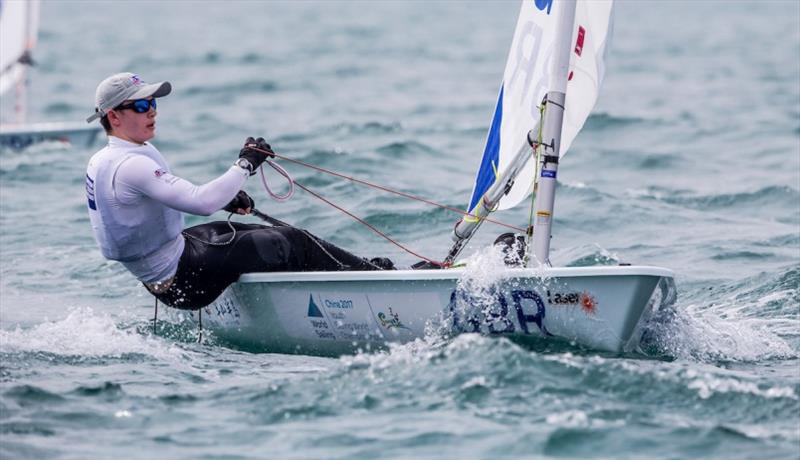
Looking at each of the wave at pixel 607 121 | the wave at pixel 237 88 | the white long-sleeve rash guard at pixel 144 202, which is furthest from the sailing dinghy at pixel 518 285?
the wave at pixel 237 88

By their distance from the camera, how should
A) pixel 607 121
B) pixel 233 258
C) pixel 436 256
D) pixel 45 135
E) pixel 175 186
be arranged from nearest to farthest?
pixel 175 186
pixel 233 258
pixel 436 256
pixel 45 135
pixel 607 121

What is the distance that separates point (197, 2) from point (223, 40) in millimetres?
26885

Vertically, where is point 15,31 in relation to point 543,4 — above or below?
above

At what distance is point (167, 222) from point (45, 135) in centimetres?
873

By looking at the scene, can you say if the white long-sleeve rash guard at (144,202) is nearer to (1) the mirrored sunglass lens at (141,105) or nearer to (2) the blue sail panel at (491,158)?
(1) the mirrored sunglass lens at (141,105)

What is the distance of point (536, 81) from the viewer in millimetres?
6211

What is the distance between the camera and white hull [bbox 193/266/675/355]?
17.2 feet

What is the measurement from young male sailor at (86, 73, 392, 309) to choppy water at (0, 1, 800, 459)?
40 cm

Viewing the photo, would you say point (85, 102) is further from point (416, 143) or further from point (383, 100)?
point (416, 143)

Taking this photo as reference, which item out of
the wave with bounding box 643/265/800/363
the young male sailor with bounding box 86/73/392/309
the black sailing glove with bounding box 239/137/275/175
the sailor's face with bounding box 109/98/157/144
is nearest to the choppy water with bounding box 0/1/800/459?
the wave with bounding box 643/265/800/363

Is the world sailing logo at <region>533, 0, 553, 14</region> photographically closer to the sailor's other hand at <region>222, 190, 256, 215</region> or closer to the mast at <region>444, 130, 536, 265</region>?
the mast at <region>444, 130, 536, 265</region>

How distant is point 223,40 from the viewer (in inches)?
1268

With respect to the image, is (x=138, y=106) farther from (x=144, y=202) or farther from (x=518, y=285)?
(x=518, y=285)

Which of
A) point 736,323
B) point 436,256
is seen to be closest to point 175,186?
point 736,323
